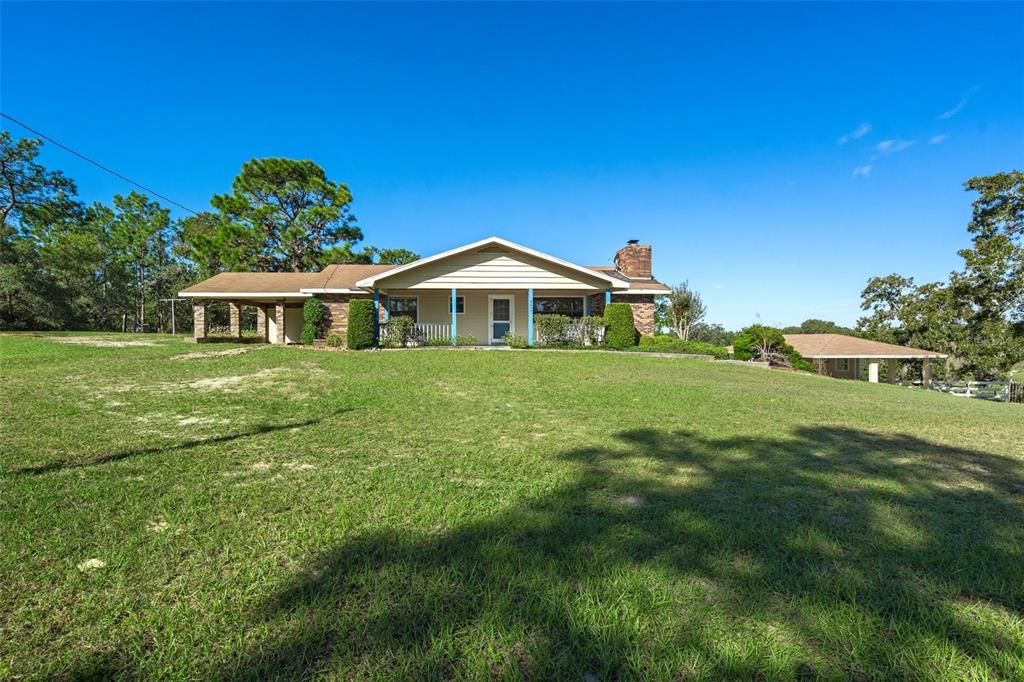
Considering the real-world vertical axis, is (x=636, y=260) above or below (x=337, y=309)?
above

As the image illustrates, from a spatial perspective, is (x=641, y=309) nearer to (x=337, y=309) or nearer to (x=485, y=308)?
(x=485, y=308)

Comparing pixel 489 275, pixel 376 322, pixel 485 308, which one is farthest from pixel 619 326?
pixel 376 322

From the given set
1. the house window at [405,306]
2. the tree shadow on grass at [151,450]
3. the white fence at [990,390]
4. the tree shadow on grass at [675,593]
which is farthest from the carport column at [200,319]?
the white fence at [990,390]

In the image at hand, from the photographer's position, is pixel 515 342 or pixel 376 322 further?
pixel 515 342

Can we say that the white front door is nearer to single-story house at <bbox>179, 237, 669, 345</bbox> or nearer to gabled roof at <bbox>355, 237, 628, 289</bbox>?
single-story house at <bbox>179, 237, 669, 345</bbox>

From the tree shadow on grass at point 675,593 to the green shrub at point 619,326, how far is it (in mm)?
12687

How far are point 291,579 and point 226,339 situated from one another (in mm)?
21038

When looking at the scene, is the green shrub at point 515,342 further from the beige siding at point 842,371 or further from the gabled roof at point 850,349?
the beige siding at point 842,371

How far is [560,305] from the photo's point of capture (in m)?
19.5

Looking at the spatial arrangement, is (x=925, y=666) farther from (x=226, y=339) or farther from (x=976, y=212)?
(x=976, y=212)

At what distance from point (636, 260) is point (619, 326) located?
17.6 feet

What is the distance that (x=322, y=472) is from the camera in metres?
3.96

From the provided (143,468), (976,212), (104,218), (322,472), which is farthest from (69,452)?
(104,218)

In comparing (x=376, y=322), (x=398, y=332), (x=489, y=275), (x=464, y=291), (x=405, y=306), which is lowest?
(x=398, y=332)
